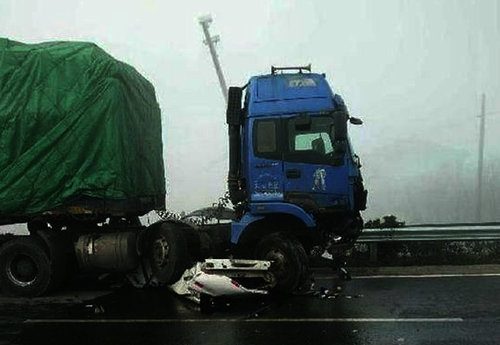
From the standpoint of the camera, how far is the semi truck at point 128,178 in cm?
856

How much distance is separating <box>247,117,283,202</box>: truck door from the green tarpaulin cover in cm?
201

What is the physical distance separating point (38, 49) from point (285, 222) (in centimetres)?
458

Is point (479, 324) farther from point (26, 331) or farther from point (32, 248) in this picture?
point (32, 248)

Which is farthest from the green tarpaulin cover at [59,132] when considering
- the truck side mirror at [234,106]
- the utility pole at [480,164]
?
the utility pole at [480,164]

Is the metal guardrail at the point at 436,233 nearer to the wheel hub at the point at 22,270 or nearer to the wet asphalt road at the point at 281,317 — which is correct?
the wet asphalt road at the point at 281,317

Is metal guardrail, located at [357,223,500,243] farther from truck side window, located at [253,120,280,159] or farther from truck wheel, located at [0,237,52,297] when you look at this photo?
truck wheel, located at [0,237,52,297]

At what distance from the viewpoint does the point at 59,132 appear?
912 centimetres

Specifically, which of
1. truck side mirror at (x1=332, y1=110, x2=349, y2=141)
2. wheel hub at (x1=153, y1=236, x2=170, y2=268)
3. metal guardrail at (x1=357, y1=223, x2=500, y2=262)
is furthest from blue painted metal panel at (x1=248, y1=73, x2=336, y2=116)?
metal guardrail at (x1=357, y1=223, x2=500, y2=262)

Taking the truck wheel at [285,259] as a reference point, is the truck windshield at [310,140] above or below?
above

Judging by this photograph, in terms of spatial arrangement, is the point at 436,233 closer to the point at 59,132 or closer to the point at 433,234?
the point at 433,234

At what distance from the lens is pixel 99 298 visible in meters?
9.13

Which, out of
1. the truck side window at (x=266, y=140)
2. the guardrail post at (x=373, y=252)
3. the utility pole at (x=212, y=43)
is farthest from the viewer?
the utility pole at (x=212, y=43)

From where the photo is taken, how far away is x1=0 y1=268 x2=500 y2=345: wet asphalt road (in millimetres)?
6336

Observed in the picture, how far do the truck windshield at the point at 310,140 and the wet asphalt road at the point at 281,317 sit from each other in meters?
1.92
